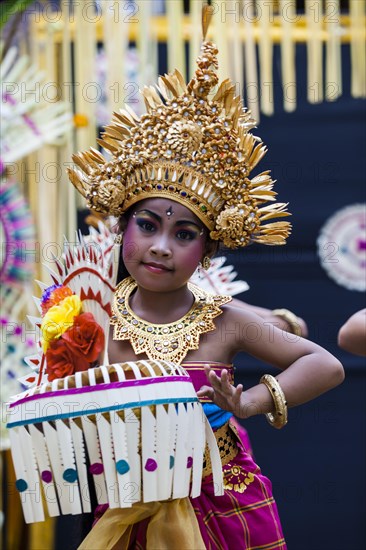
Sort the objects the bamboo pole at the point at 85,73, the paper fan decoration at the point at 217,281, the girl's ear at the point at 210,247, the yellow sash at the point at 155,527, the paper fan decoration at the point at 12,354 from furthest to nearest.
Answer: the bamboo pole at the point at 85,73 → the paper fan decoration at the point at 12,354 → the paper fan decoration at the point at 217,281 → the girl's ear at the point at 210,247 → the yellow sash at the point at 155,527

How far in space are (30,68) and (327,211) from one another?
156 centimetres

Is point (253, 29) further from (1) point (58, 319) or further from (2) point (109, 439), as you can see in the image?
(2) point (109, 439)

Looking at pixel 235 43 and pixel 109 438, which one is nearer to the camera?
pixel 109 438

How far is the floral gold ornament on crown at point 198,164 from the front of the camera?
9.10 ft

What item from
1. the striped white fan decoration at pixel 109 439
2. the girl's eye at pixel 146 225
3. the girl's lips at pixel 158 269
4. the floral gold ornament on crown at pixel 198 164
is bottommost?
the striped white fan decoration at pixel 109 439

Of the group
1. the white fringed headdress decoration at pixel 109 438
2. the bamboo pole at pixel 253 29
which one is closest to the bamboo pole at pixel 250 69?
the bamboo pole at pixel 253 29

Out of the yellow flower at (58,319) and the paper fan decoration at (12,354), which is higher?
the yellow flower at (58,319)

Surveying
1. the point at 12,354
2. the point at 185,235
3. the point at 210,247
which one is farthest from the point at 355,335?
the point at 12,354

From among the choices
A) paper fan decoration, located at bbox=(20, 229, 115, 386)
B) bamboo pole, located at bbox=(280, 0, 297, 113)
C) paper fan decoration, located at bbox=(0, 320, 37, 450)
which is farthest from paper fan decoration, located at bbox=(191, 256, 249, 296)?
bamboo pole, located at bbox=(280, 0, 297, 113)

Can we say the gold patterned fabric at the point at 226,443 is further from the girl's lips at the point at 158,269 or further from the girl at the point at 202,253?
the girl's lips at the point at 158,269

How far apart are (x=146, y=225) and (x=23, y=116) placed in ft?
7.14

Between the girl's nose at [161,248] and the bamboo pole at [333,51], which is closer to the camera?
the girl's nose at [161,248]

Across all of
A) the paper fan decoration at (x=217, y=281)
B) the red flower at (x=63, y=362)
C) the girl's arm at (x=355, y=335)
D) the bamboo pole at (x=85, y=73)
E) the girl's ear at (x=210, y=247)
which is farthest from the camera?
the bamboo pole at (x=85, y=73)

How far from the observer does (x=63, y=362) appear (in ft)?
8.91
